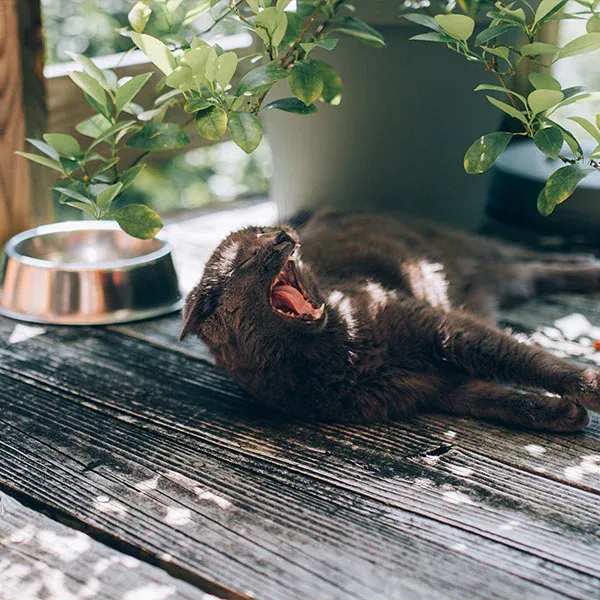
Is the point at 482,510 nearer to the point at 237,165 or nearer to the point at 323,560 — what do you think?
the point at 323,560

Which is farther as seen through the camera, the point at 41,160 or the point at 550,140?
the point at 41,160

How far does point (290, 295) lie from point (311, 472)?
46cm

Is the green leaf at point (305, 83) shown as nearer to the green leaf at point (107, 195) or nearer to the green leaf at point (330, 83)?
the green leaf at point (330, 83)

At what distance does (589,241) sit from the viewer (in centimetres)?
309

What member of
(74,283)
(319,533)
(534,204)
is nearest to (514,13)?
(319,533)

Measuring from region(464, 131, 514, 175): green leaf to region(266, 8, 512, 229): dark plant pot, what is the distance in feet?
3.18

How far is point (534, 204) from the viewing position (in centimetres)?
303

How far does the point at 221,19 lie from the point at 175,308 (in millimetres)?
981

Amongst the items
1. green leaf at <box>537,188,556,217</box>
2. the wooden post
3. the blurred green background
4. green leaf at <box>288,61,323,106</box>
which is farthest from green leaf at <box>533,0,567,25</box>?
the blurred green background

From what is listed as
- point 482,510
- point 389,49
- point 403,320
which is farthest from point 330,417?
point 389,49

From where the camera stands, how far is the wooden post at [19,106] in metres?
2.53

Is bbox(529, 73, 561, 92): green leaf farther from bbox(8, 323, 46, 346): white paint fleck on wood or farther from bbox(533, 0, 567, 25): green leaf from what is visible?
bbox(8, 323, 46, 346): white paint fleck on wood

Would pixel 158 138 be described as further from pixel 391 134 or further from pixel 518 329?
pixel 518 329

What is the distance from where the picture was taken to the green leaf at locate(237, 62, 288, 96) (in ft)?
5.51
